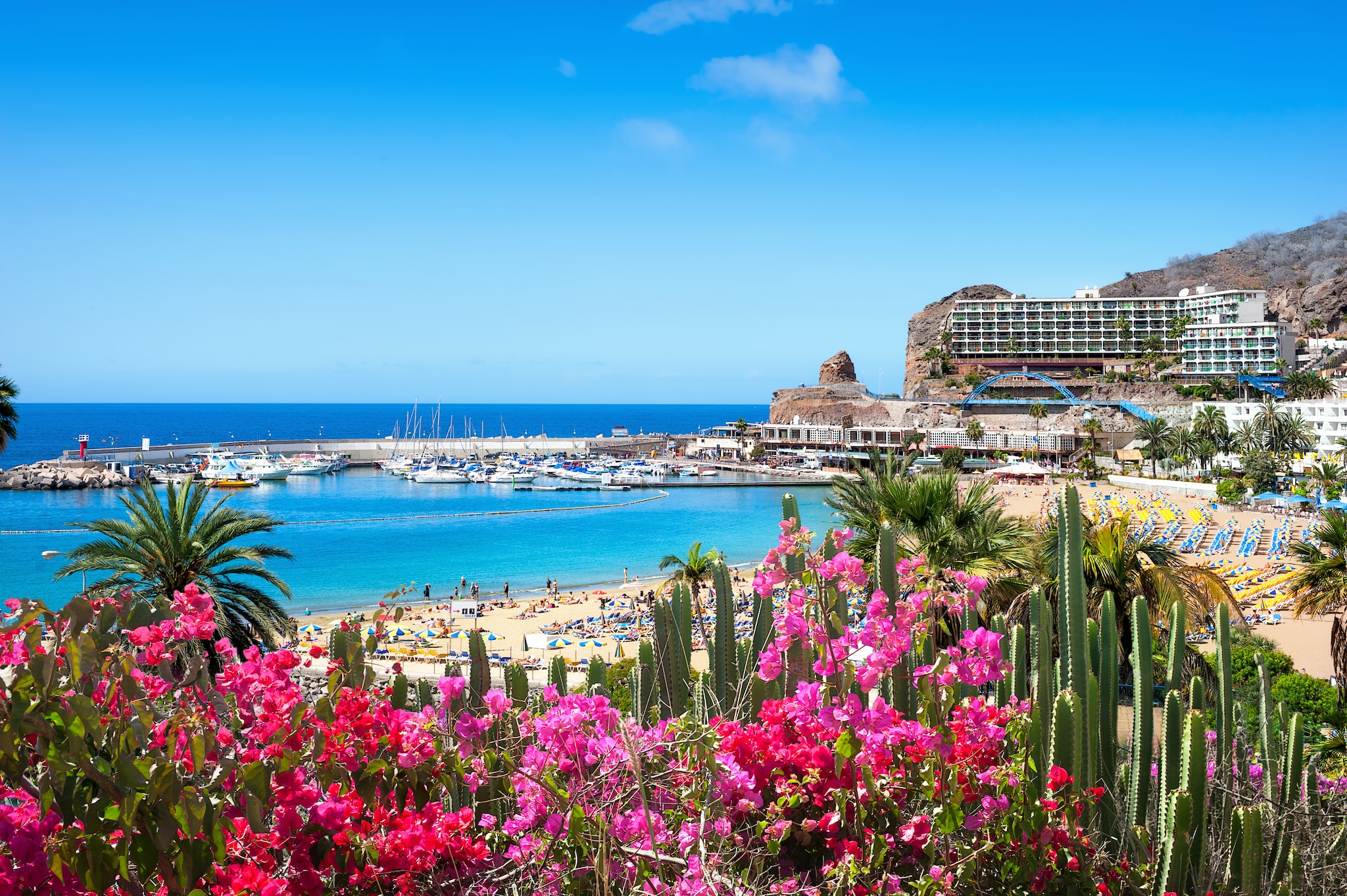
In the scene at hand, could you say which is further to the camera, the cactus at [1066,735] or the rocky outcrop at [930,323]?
the rocky outcrop at [930,323]

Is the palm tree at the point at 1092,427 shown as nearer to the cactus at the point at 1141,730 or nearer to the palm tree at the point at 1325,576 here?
the palm tree at the point at 1325,576

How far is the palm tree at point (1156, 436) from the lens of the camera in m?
62.3

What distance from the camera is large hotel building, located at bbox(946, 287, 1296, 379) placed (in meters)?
96.8

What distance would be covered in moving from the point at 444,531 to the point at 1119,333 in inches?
3430

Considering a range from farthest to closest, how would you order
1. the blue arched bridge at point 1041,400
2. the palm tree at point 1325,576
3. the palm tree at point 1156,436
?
the blue arched bridge at point 1041,400 → the palm tree at point 1156,436 → the palm tree at point 1325,576

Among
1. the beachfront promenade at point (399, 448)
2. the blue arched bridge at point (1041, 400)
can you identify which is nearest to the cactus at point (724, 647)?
the blue arched bridge at point (1041, 400)

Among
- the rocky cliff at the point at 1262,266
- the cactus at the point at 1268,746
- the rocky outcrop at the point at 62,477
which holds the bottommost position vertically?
the rocky outcrop at the point at 62,477

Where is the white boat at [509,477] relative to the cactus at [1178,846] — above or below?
below

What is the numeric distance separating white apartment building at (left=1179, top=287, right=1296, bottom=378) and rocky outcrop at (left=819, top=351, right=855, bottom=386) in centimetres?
4325

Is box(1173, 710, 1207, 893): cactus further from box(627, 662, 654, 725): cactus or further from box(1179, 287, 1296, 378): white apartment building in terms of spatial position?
box(1179, 287, 1296, 378): white apartment building

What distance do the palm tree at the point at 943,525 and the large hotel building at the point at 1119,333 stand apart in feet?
311

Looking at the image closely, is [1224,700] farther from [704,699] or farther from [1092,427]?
[1092,427]

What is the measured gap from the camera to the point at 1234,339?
97.9m

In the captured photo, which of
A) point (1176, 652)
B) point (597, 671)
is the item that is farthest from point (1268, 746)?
point (597, 671)
